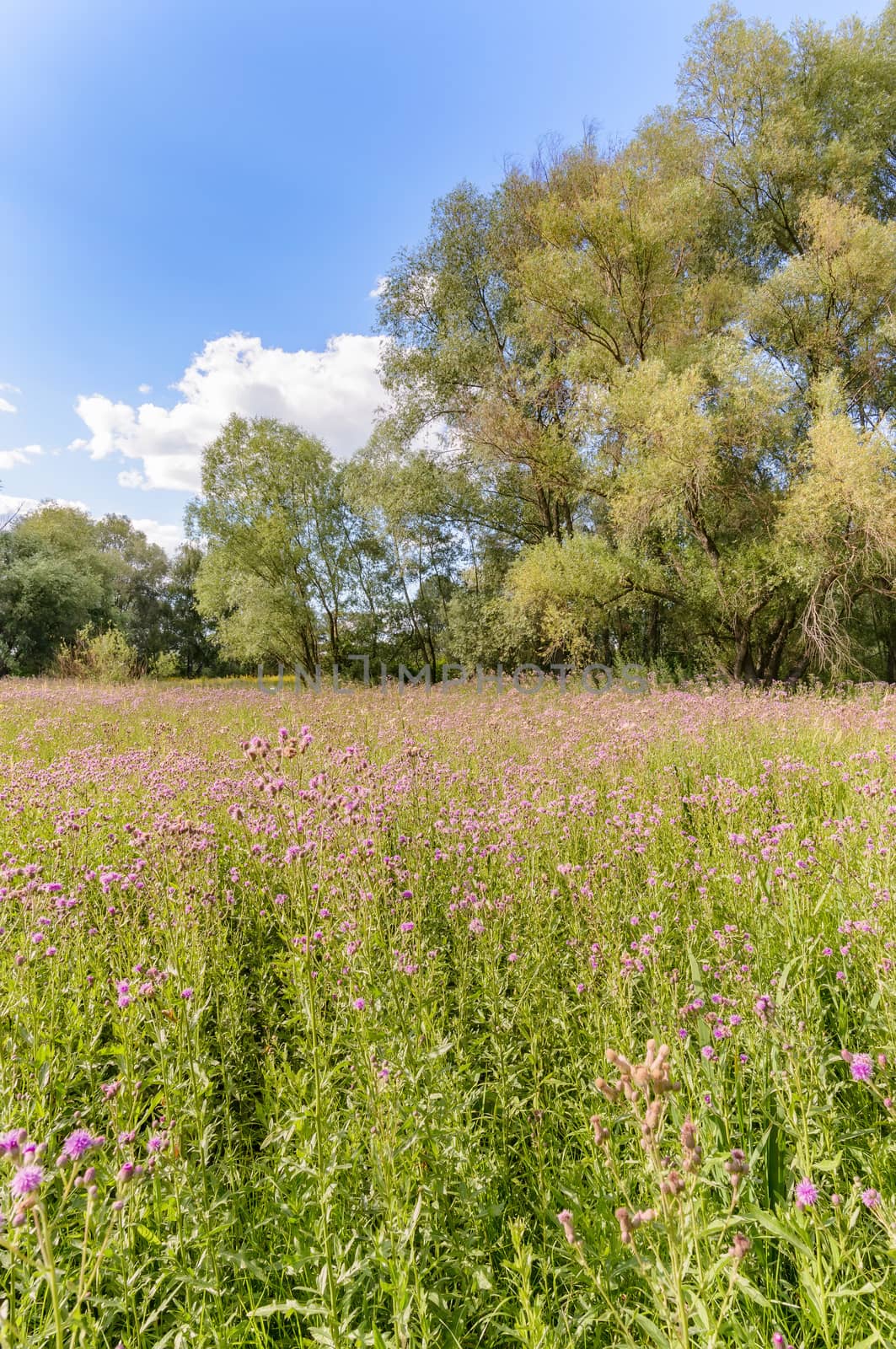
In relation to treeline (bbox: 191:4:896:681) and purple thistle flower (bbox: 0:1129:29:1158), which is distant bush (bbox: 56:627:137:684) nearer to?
treeline (bbox: 191:4:896:681)

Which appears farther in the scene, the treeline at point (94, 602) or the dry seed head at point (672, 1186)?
the treeline at point (94, 602)

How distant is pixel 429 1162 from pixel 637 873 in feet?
6.40

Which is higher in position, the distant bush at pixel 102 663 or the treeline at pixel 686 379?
the treeline at pixel 686 379

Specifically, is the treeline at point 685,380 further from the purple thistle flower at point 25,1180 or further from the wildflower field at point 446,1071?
the purple thistle flower at point 25,1180

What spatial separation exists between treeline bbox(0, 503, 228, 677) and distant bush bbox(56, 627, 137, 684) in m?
0.03

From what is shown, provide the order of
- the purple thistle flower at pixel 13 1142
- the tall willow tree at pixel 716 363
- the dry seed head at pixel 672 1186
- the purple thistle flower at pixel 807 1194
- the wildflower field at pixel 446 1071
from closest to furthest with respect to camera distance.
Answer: the dry seed head at pixel 672 1186, the purple thistle flower at pixel 13 1142, the purple thistle flower at pixel 807 1194, the wildflower field at pixel 446 1071, the tall willow tree at pixel 716 363

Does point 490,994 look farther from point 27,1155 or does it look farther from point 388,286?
point 388,286

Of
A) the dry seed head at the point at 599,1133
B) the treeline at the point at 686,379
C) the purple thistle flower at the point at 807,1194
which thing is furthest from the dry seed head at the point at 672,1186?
the treeline at the point at 686,379

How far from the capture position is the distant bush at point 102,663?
52.6 ft

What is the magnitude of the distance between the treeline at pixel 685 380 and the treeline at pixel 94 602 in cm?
717

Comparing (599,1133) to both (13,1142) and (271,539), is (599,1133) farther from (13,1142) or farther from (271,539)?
(271,539)

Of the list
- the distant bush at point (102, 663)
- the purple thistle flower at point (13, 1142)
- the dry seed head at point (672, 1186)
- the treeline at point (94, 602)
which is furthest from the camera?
the treeline at point (94, 602)

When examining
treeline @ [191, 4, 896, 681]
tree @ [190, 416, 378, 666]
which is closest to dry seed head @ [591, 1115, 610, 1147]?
treeline @ [191, 4, 896, 681]

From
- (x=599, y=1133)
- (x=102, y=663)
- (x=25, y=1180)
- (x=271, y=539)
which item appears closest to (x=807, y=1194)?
(x=599, y=1133)
